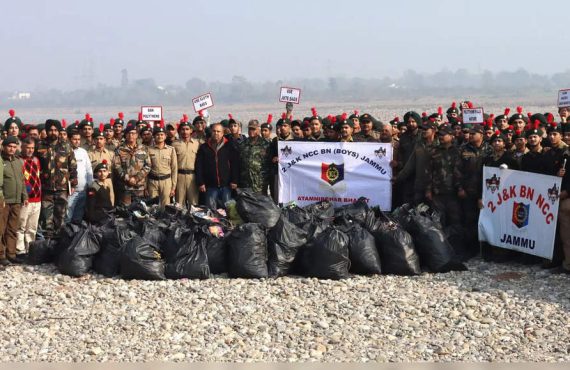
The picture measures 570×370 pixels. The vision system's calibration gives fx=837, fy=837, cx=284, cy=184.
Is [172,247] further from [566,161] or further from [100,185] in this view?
[566,161]

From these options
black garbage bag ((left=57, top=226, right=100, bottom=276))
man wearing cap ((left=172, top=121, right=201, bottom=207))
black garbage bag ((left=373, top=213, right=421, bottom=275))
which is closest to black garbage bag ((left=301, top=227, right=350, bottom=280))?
black garbage bag ((left=373, top=213, right=421, bottom=275))

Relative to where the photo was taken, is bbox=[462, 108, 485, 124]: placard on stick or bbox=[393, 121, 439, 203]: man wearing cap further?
bbox=[462, 108, 485, 124]: placard on stick

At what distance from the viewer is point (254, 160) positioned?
10.8m

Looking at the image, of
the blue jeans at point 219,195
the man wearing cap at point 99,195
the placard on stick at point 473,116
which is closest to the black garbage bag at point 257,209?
the blue jeans at point 219,195

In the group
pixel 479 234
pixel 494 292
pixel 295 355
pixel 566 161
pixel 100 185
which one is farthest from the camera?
pixel 100 185

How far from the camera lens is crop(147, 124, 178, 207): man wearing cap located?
10.8 meters

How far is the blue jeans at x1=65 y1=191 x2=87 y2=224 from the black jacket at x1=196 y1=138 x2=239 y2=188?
149 centimetres

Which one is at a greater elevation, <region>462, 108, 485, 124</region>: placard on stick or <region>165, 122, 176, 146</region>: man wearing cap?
<region>462, 108, 485, 124</region>: placard on stick

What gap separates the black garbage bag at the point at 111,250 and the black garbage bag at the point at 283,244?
62.6 inches

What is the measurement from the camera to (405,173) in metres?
10.6

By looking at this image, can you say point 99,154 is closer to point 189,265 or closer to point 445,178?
point 189,265

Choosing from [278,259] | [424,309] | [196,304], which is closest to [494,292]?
[424,309]

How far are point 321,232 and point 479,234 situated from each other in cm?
198

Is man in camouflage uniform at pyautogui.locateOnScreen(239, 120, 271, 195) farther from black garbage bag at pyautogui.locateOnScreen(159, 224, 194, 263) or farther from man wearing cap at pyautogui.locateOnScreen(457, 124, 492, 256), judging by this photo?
man wearing cap at pyautogui.locateOnScreen(457, 124, 492, 256)
